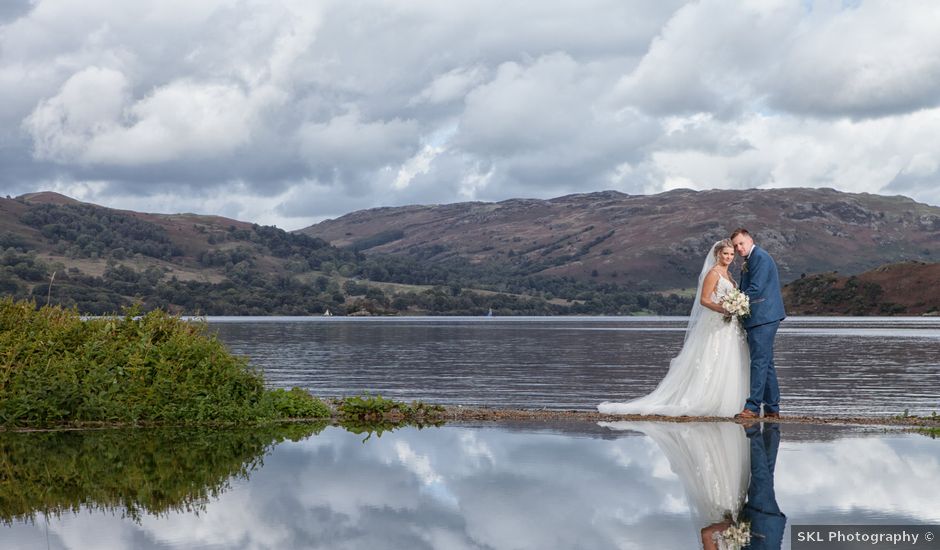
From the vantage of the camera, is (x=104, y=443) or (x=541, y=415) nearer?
(x=104, y=443)

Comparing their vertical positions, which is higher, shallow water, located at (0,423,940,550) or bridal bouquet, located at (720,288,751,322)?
bridal bouquet, located at (720,288,751,322)

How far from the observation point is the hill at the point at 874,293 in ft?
514

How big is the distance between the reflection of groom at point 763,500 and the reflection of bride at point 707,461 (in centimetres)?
11

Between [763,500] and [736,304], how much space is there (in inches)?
309

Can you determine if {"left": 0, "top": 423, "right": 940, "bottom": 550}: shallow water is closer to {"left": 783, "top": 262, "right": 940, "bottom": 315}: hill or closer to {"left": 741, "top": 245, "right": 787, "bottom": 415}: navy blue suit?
{"left": 741, "top": 245, "right": 787, "bottom": 415}: navy blue suit

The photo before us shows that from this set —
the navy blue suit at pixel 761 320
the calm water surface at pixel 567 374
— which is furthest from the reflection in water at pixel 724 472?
the calm water surface at pixel 567 374

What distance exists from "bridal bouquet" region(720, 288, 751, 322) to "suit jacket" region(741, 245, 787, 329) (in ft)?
0.47

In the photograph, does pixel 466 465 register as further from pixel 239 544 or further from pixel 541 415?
pixel 541 415

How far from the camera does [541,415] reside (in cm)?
1848

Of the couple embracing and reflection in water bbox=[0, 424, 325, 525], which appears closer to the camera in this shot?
reflection in water bbox=[0, 424, 325, 525]

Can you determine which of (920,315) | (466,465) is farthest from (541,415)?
(920,315)

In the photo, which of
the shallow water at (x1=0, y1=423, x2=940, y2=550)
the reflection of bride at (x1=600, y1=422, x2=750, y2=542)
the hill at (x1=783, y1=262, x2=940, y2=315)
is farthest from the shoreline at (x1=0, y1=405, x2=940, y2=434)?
the hill at (x1=783, y1=262, x2=940, y2=315)

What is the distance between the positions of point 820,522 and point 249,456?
7.57 m

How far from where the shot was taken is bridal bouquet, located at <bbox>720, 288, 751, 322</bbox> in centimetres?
1748
